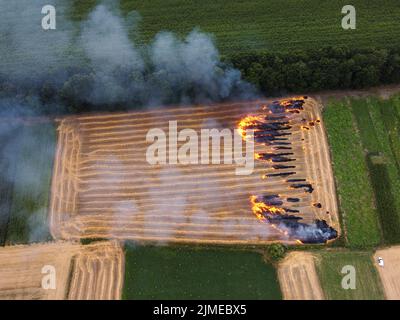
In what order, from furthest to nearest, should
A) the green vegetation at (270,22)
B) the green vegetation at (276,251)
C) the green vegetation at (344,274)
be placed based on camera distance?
the green vegetation at (270,22)
the green vegetation at (276,251)
the green vegetation at (344,274)

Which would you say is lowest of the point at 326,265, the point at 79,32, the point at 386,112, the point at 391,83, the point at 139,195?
the point at 326,265

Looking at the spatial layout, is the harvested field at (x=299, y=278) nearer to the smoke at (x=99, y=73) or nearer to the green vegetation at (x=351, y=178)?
the green vegetation at (x=351, y=178)

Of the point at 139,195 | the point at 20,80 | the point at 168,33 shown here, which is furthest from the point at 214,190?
the point at 20,80

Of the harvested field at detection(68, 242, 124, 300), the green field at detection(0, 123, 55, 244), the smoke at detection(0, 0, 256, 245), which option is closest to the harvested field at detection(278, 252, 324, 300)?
the smoke at detection(0, 0, 256, 245)

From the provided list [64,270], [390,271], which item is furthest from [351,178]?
[64,270]

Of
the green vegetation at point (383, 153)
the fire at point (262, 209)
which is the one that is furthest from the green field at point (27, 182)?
the green vegetation at point (383, 153)

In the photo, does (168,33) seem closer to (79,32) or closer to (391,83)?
(79,32)

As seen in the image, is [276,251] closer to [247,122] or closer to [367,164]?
[367,164]
